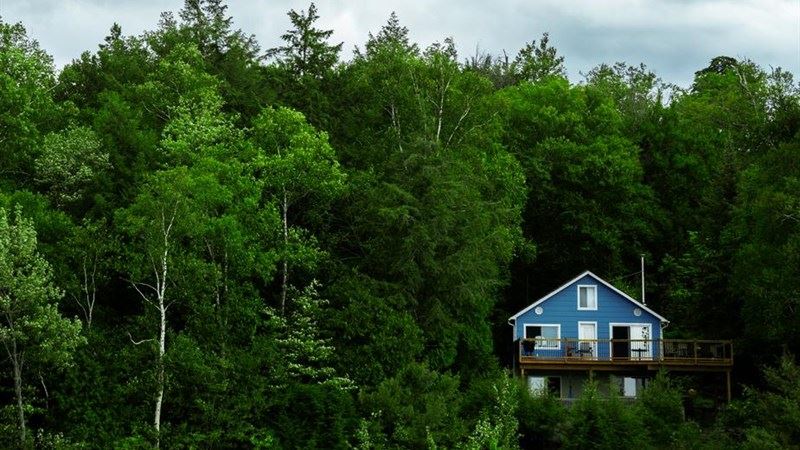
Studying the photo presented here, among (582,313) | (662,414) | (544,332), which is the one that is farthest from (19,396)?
(582,313)

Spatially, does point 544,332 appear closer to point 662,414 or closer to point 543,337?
point 543,337

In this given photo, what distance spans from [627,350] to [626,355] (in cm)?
25

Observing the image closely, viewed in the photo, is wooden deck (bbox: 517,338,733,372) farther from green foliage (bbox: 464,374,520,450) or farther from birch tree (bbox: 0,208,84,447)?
birch tree (bbox: 0,208,84,447)

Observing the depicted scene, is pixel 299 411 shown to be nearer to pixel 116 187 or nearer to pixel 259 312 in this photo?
pixel 259 312

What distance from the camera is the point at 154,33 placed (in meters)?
55.7

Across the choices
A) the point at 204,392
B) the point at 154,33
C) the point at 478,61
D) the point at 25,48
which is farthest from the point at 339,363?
the point at 478,61

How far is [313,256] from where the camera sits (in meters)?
41.8

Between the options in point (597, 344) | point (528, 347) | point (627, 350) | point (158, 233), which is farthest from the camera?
point (528, 347)

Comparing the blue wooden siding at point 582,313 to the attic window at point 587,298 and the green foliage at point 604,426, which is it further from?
the green foliage at point 604,426

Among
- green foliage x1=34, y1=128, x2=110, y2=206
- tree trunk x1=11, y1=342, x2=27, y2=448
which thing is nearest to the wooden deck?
green foliage x1=34, y1=128, x2=110, y2=206

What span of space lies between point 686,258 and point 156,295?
26.5m

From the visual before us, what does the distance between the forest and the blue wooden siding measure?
273 centimetres

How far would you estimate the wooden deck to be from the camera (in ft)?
146

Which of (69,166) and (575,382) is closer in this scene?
(69,166)
